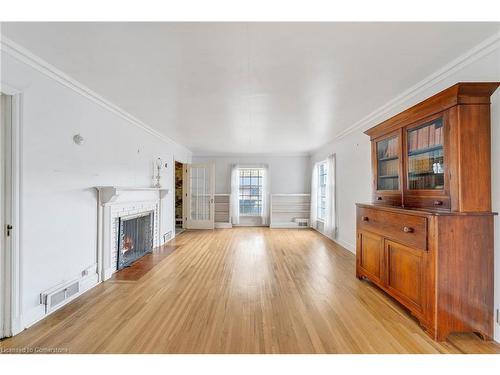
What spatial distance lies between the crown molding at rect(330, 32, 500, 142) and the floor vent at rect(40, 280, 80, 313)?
4378mm

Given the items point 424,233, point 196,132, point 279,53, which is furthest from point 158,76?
point 424,233

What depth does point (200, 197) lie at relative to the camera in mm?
7258

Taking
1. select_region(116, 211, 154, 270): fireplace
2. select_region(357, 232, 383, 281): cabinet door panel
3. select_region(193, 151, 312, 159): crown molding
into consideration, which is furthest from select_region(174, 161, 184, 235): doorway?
select_region(357, 232, 383, 281): cabinet door panel

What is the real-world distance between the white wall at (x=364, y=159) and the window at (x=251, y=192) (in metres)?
2.06

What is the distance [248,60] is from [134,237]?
344cm

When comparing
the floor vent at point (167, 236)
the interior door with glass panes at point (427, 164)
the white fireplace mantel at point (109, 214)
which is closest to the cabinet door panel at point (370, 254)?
the interior door with glass panes at point (427, 164)

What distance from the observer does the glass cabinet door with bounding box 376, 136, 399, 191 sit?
8.78 ft

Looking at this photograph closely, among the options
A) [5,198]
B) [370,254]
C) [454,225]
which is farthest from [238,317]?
[5,198]

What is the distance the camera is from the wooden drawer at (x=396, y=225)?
2.00 metres

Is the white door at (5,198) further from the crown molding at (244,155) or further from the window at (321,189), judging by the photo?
the window at (321,189)

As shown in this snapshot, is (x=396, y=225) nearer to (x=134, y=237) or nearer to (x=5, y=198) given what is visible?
(x=5, y=198)

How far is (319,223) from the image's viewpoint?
22.4 ft

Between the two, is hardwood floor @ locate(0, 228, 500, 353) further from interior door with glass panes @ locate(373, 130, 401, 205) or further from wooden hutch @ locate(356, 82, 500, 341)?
interior door with glass panes @ locate(373, 130, 401, 205)
